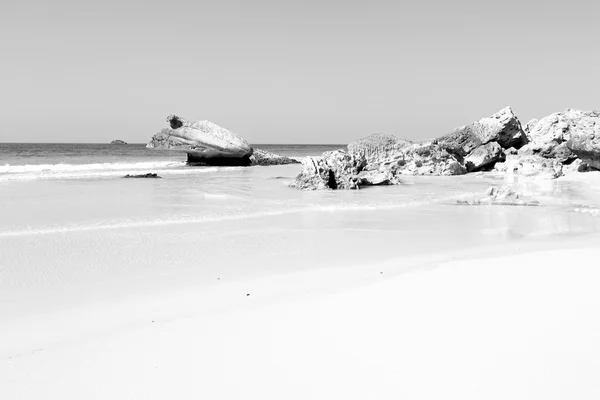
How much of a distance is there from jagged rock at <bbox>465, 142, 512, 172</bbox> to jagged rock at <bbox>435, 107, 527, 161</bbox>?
1.15ft

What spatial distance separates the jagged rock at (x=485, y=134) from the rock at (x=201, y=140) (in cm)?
1162

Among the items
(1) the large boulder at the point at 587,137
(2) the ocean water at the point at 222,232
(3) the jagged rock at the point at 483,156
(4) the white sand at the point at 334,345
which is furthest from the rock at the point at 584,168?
(4) the white sand at the point at 334,345

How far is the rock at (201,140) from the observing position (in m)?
28.9

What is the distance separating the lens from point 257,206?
10.5m

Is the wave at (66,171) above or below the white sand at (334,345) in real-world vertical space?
below

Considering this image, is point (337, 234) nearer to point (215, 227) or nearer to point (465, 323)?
point (215, 227)

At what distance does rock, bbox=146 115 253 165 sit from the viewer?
28906 millimetres

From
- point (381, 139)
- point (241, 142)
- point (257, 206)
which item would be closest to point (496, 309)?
point (257, 206)

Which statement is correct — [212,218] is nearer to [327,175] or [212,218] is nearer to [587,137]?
[327,175]

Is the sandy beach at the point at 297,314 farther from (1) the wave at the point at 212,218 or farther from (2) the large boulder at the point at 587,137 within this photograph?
(2) the large boulder at the point at 587,137

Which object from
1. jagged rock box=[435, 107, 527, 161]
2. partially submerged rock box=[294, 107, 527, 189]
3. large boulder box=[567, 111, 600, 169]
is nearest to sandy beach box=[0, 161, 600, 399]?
large boulder box=[567, 111, 600, 169]

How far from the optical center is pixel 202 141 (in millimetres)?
28859

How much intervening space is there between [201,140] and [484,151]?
1475 centimetres

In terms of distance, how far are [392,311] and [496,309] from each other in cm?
74
